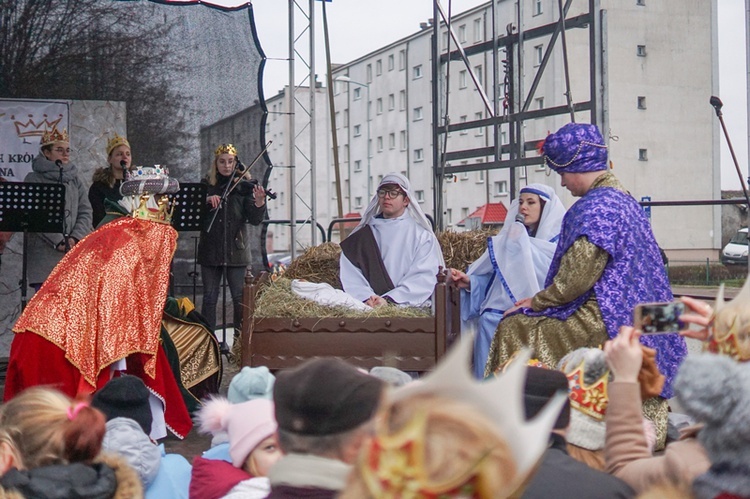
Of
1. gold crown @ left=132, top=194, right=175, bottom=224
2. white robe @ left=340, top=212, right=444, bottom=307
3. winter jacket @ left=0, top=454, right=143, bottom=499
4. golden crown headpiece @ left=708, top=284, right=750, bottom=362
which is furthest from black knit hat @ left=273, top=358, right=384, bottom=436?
white robe @ left=340, top=212, right=444, bottom=307

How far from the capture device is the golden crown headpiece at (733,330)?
8.84 ft

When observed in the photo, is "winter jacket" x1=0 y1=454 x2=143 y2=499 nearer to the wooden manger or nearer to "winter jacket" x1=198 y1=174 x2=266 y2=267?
the wooden manger

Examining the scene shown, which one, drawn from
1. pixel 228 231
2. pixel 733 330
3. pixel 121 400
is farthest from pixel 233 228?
pixel 733 330

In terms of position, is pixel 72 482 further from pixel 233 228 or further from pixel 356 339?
pixel 233 228

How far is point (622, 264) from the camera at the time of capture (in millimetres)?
5328

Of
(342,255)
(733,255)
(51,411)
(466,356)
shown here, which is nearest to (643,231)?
(342,255)

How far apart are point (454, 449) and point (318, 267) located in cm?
652

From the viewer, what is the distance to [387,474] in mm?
1548

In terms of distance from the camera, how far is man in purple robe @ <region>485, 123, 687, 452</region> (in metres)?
5.30

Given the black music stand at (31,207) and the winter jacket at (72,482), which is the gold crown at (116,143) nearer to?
the black music stand at (31,207)

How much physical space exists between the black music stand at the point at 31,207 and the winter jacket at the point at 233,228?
5.04ft

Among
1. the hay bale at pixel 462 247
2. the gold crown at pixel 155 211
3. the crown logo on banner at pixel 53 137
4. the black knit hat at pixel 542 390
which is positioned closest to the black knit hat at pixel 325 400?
the black knit hat at pixel 542 390

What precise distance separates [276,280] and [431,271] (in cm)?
116

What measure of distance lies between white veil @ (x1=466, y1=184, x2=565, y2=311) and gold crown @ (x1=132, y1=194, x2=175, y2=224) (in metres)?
2.10
